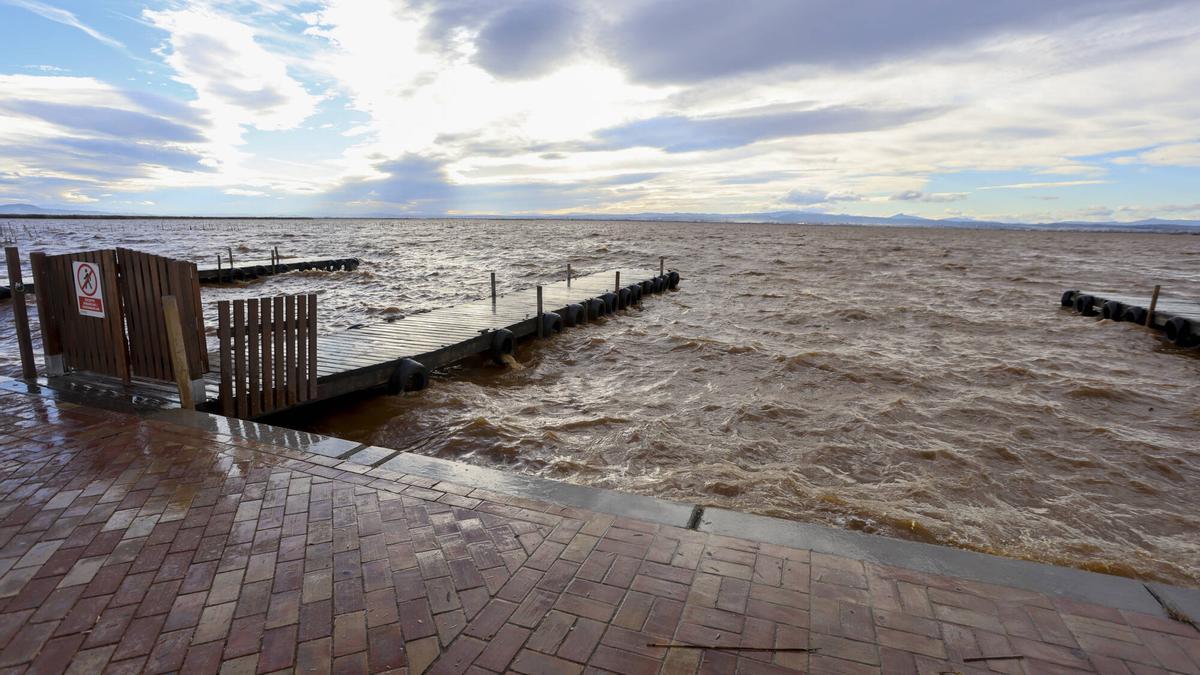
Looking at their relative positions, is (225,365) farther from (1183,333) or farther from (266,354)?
(1183,333)

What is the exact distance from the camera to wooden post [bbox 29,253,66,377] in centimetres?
655

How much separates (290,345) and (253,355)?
19.7 inches

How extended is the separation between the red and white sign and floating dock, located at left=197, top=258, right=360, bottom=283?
2225 centimetres

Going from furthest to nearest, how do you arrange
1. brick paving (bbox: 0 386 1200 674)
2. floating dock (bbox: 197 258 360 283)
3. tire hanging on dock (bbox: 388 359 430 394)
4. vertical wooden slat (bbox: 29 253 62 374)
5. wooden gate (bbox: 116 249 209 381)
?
floating dock (bbox: 197 258 360 283) < tire hanging on dock (bbox: 388 359 430 394) < vertical wooden slat (bbox: 29 253 62 374) < wooden gate (bbox: 116 249 209 381) < brick paving (bbox: 0 386 1200 674)

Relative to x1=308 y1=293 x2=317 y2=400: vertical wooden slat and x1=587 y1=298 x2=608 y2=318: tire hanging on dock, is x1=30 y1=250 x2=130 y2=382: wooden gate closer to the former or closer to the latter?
x1=308 y1=293 x2=317 y2=400: vertical wooden slat

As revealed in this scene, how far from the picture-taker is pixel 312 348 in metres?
7.05

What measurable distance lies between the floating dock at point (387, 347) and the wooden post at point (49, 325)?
5.03 feet

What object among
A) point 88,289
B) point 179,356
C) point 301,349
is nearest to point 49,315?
point 88,289

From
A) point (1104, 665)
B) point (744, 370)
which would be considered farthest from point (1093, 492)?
point (744, 370)

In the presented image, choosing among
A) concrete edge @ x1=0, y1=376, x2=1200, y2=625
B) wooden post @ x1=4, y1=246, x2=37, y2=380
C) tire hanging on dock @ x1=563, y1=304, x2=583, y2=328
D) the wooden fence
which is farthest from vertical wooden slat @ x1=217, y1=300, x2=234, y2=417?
tire hanging on dock @ x1=563, y1=304, x2=583, y2=328

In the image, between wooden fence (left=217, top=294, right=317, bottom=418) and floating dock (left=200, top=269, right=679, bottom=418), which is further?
floating dock (left=200, top=269, right=679, bottom=418)

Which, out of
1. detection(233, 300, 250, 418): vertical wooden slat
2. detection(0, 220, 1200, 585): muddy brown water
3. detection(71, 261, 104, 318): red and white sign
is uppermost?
detection(71, 261, 104, 318): red and white sign

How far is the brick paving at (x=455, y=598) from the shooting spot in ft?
8.42

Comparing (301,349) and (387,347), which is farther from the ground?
(301,349)
